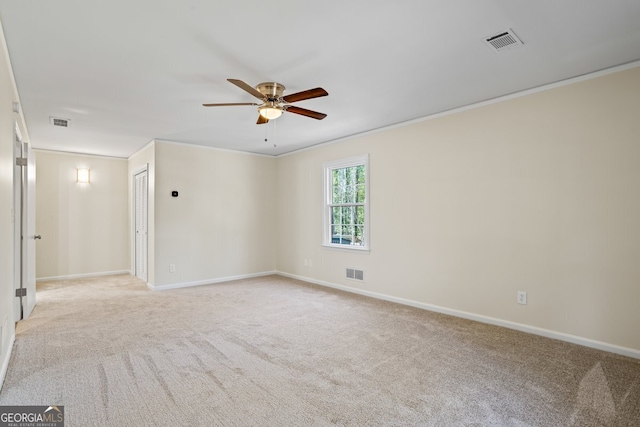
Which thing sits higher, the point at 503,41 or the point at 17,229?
the point at 503,41

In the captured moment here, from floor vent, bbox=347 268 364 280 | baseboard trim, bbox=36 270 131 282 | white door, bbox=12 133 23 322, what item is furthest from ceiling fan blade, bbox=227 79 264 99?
baseboard trim, bbox=36 270 131 282

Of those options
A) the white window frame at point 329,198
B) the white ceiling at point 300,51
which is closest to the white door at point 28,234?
the white ceiling at point 300,51

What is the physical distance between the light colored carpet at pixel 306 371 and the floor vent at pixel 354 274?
986mm

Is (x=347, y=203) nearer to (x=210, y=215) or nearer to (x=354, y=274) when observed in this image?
(x=354, y=274)

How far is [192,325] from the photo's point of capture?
3.65 metres

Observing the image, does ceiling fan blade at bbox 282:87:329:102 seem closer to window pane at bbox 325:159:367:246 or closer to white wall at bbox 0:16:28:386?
white wall at bbox 0:16:28:386

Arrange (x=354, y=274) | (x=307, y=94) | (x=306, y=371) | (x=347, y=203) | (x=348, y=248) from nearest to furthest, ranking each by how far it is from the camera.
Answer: (x=306, y=371), (x=307, y=94), (x=354, y=274), (x=348, y=248), (x=347, y=203)

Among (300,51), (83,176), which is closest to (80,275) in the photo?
(83,176)

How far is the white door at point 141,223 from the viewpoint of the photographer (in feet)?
19.6

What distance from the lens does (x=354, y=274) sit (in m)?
5.22

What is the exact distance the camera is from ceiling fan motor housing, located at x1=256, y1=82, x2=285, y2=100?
3.11m

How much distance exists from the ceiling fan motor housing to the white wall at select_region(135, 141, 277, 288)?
9.90 ft

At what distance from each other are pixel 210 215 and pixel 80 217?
8.97 ft

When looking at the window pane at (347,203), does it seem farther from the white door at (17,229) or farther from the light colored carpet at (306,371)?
the white door at (17,229)
